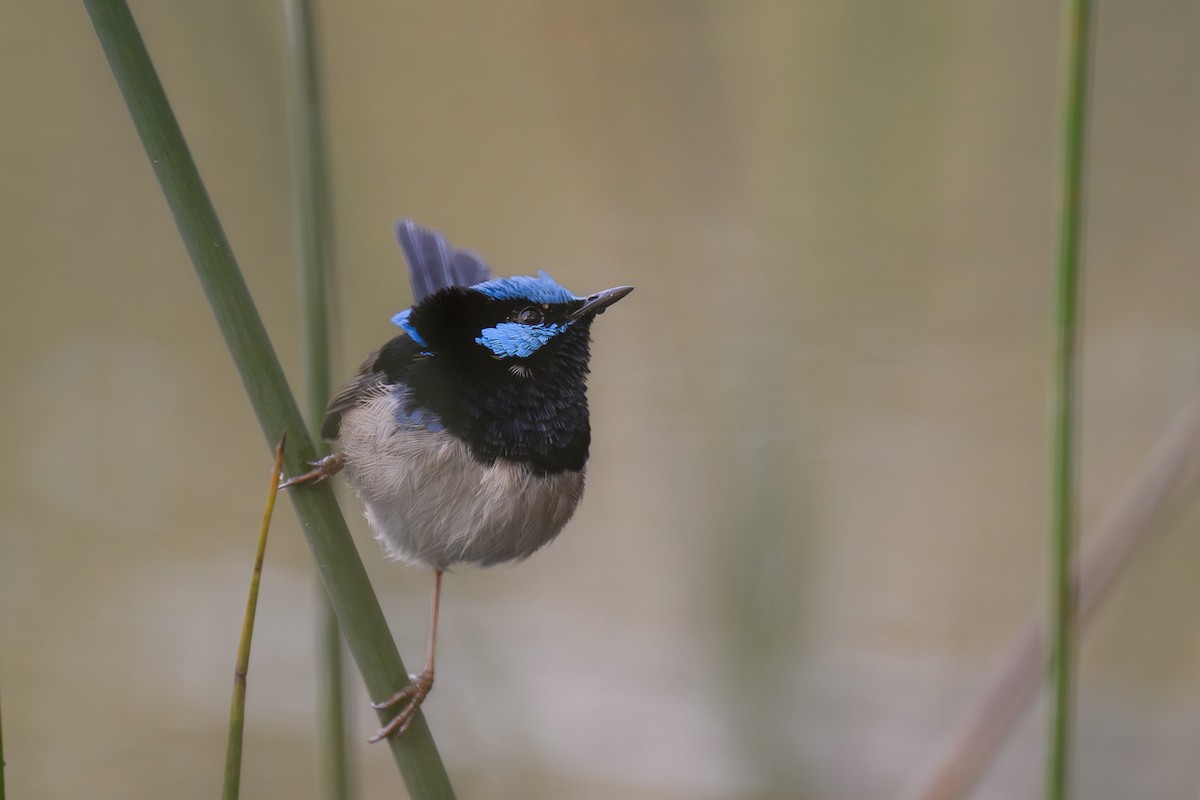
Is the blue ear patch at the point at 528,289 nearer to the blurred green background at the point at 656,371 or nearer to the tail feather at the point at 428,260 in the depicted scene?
the tail feather at the point at 428,260

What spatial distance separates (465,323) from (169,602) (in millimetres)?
2743

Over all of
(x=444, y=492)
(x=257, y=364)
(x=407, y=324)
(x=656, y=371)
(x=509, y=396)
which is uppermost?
(x=257, y=364)

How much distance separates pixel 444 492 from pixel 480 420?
0.11m

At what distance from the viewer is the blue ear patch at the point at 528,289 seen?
1.48 metres

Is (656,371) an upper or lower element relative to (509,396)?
lower

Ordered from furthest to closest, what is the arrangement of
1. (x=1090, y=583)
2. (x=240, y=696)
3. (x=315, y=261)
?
(x=1090, y=583), (x=315, y=261), (x=240, y=696)

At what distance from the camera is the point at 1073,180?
0.89m

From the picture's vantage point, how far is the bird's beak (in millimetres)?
1345

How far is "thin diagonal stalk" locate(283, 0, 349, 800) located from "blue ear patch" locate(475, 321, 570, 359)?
1.18ft

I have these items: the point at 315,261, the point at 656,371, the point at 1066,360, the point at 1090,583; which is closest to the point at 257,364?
the point at 315,261

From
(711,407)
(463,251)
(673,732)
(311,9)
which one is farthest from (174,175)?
(673,732)

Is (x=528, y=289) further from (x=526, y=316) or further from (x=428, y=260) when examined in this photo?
(x=428, y=260)

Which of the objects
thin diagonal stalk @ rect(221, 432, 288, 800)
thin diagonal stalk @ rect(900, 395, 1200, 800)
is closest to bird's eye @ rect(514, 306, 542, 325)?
thin diagonal stalk @ rect(221, 432, 288, 800)

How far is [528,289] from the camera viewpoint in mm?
1486
